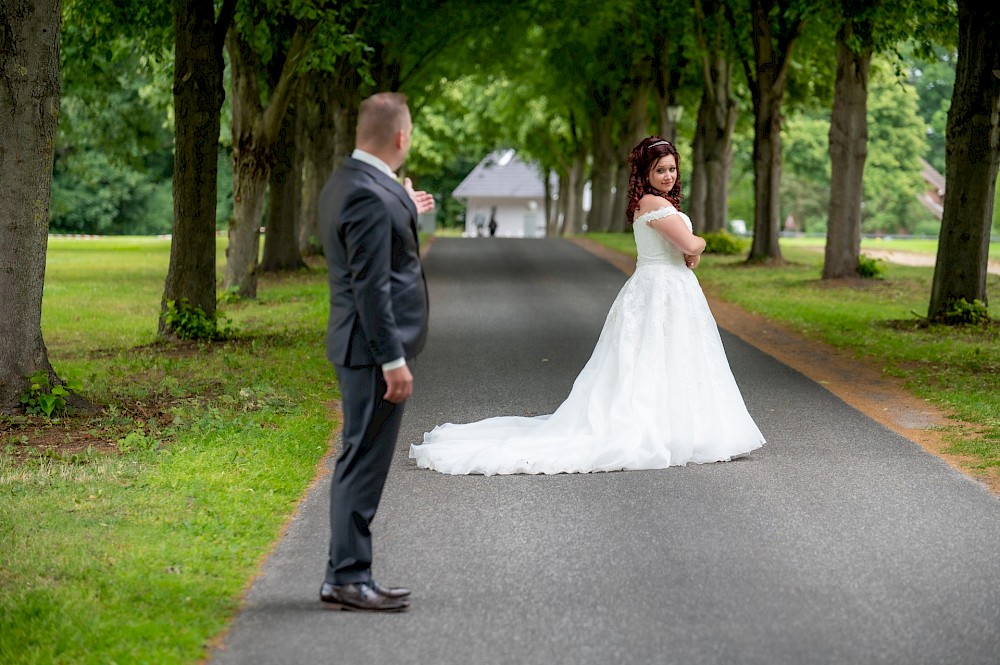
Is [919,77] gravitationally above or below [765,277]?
above

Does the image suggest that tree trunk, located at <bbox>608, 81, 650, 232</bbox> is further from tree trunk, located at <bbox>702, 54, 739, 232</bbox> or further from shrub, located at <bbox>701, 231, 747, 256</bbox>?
shrub, located at <bbox>701, 231, 747, 256</bbox>

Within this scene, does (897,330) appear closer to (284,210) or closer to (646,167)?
(646,167)

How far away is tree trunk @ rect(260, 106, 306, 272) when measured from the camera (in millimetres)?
26727

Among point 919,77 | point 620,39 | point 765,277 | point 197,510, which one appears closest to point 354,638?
point 197,510

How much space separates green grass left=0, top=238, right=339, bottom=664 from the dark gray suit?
65cm

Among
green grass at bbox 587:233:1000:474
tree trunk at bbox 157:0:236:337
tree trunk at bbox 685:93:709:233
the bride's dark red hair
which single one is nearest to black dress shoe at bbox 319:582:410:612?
the bride's dark red hair

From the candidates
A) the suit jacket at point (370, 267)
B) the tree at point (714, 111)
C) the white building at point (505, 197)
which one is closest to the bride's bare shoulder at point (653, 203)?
the suit jacket at point (370, 267)

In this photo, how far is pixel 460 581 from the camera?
6039 mm

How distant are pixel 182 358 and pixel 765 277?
1529 cm

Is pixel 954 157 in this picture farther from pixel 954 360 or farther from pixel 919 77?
pixel 919 77

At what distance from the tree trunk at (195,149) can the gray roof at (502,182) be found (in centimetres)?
7335

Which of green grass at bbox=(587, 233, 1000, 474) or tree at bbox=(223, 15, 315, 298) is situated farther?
tree at bbox=(223, 15, 315, 298)

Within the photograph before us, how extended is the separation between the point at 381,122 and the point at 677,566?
100 inches

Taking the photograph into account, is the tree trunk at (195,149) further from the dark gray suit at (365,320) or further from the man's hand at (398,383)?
the man's hand at (398,383)
